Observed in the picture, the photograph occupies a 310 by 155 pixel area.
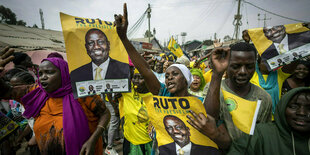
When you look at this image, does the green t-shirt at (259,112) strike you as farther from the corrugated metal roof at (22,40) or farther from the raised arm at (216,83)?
the corrugated metal roof at (22,40)

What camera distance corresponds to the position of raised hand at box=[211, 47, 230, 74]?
46.6 inches

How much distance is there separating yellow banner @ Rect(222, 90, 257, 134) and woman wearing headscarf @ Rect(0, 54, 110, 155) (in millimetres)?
1523

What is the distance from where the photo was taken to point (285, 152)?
1.16 metres

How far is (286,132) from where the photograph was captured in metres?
1.20

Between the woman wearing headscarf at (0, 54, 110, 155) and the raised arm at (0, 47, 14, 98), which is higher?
the raised arm at (0, 47, 14, 98)

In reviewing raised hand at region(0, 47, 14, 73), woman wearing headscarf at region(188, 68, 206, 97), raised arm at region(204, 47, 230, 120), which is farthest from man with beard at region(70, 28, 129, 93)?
woman wearing headscarf at region(188, 68, 206, 97)

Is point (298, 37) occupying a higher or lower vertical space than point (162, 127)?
higher

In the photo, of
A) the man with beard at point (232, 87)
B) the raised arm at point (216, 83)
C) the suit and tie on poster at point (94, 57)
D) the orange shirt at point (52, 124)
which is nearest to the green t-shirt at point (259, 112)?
the man with beard at point (232, 87)

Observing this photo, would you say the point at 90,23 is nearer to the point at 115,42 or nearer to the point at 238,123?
the point at 115,42

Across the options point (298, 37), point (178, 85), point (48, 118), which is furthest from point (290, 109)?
point (48, 118)

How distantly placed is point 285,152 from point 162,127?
1.04 m

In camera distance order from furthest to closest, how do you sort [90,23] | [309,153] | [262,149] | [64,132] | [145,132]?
[145,132], [90,23], [64,132], [262,149], [309,153]

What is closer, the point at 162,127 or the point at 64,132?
the point at 162,127

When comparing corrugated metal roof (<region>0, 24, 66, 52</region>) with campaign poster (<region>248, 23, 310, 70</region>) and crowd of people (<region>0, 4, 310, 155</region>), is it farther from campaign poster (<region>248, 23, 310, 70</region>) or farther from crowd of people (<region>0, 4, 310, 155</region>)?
campaign poster (<region>248, 23, 310, 70</region>)
